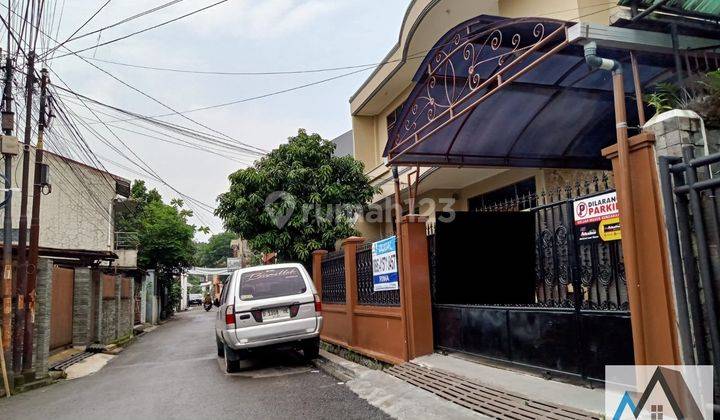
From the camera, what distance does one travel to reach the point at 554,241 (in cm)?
531

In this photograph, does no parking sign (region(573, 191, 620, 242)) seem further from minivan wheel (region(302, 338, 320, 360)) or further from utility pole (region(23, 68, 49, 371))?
utility pole (region(23, 68, 49, 371))

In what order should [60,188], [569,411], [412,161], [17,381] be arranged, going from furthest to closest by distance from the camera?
1. [60,188]
2. [17,381]
3. [412,161]
4. [569,411]

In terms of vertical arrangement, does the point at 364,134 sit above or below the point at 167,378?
above

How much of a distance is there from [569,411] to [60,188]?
23369 millimetres

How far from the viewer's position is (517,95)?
6520 millimetres

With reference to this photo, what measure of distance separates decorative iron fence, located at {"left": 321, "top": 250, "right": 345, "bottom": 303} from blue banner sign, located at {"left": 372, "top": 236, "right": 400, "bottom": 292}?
1634mm

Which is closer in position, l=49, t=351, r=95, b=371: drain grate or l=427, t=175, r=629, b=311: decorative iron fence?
l=427, t=175, r=629, b=311: decorative iron fence

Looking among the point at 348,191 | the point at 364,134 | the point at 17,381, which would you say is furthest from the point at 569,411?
the point at 364,134

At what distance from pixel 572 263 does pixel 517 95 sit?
254cm

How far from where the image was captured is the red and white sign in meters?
4.54

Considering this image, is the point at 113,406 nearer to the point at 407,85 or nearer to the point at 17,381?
the point at 17,381

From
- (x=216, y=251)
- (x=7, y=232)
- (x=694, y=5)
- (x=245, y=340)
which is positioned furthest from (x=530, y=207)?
(x=216, y=251)

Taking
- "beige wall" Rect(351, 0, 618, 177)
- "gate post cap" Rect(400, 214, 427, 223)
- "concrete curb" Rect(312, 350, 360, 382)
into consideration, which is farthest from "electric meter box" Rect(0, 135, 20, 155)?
"beige wall" Rect(351, 0, 618, 177)

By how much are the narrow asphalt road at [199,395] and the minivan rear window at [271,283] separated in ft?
4.26
